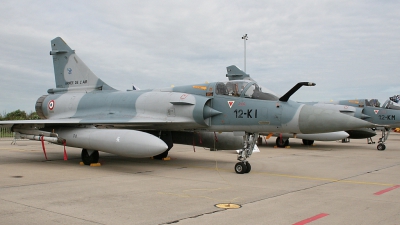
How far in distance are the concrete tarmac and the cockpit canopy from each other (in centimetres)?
201

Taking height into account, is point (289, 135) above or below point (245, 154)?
below

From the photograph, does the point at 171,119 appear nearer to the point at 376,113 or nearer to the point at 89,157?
the point at 89,157

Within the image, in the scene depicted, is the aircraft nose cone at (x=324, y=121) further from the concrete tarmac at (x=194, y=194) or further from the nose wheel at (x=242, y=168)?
the nose wheel at (x=242, y=168)

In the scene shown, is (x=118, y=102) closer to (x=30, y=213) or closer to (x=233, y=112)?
(x=233, y=112)

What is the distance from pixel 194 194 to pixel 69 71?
9.81m

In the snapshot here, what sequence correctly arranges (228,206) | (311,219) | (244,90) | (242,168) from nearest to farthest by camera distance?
(311,219), (228,206), (242,168), (244,90)

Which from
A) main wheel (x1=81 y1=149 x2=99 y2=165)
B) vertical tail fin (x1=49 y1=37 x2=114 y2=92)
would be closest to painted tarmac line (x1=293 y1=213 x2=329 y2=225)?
main wheel (x1=81 y1=149 x2=99 y2=165)

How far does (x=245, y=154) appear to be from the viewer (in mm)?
9352

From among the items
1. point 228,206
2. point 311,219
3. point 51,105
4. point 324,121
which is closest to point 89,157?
point 51,105

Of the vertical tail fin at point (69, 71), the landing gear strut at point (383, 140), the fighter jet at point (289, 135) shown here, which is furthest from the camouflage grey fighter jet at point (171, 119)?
the landing gear strut at point (383, 140)

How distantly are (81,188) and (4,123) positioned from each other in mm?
5004

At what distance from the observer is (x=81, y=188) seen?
23.2ft

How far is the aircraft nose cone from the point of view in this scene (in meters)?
8.30

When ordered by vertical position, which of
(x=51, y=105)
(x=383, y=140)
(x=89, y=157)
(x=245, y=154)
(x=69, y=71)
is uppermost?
(x=69, y=71)
